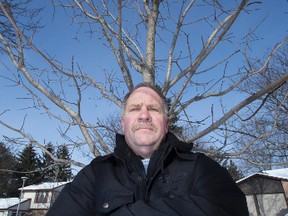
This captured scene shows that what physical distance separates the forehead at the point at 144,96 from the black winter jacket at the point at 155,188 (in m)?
0.43

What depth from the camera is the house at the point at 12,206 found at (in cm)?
3353

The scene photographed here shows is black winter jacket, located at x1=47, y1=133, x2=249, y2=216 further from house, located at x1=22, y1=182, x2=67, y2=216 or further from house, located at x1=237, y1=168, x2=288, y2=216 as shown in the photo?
house, located at x1=22, y1=182, x2=67, y2=216

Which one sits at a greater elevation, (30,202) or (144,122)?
(30,202)

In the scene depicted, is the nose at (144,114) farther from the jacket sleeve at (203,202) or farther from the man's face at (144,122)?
the jacket sleeve at (203,202)

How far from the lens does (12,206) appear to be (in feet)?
111

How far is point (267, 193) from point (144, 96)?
2358cm

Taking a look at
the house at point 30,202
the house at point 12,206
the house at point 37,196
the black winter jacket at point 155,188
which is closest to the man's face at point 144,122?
the black winter jacket at point 155,188

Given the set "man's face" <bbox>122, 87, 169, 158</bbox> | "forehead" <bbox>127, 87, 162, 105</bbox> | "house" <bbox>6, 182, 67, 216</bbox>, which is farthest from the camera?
"house" <bbox>6, 182, 67, 216</bbox>

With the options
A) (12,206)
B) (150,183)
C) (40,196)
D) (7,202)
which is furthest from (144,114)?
(7,202)

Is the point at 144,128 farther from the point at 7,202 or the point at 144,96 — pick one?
the point at 7,202

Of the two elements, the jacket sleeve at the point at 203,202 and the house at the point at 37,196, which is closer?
the jacket sleeve at the point at 203,202

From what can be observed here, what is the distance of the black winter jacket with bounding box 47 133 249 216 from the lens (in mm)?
1308

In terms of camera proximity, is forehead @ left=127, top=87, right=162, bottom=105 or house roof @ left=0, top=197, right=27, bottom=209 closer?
forehead @ left=127, top=87, right=162, bottom=105

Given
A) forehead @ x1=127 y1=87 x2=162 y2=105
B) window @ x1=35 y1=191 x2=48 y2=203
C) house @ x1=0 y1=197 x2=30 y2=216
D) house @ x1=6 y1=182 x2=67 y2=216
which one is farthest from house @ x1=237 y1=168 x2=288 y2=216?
house @ x1=0 y1=197 x2=30 y2=216
